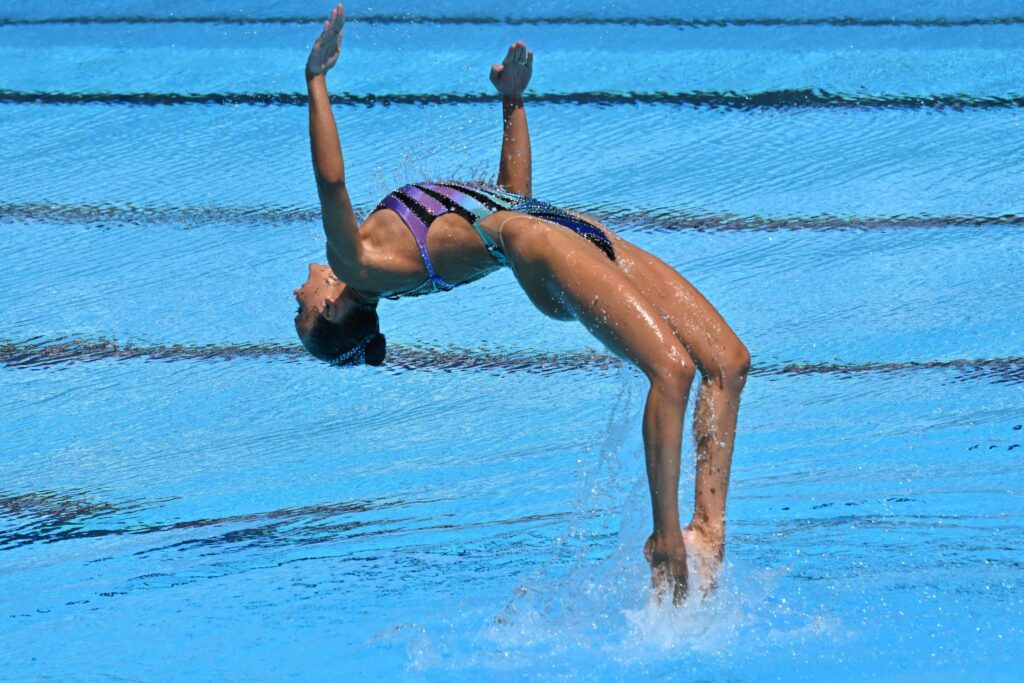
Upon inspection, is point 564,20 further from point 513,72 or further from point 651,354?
point 651,354

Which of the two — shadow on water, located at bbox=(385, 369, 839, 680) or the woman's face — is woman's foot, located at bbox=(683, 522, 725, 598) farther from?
the woman's face

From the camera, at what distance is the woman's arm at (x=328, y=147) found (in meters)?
2.39

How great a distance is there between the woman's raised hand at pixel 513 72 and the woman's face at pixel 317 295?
1.89 ft

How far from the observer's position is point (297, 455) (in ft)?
11.0

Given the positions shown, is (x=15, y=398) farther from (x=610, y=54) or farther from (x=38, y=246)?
(x=610, y=54)

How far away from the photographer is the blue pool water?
2.52 meters

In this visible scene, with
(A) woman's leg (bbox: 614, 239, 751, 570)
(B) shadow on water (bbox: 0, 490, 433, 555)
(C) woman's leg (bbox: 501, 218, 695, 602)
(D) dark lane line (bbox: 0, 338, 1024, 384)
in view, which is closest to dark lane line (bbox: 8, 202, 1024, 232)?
(D) dark lane line (bbox: 0, 338, 1024, 384)

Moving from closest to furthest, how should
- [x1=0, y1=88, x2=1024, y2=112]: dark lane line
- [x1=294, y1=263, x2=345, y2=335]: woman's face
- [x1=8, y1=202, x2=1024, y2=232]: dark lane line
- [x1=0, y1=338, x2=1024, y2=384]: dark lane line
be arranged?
[x1=294, y1=263, x2=345, y2=335]: woman's face, [x1=0, y1=338, x2=1024, y2=384]: dark lane line, [x1=8, y1=202, x2=1024, y2=232]: dark lane line, [x1=0, y1=88, x2=1024, y2=112]: dark lane line

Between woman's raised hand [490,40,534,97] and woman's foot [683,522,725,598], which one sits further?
woman's raised hand [490,40,534,97]

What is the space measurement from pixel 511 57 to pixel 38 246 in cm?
203

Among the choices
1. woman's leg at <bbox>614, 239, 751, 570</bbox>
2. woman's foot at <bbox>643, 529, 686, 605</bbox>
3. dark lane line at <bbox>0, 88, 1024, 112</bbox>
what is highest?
dark lane line at <bbox>0, 88, 1024, 112</bbox>

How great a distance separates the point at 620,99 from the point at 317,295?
7.96 ft

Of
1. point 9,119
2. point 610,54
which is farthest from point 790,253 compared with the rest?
point 9,119

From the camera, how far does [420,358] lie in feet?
12.5
